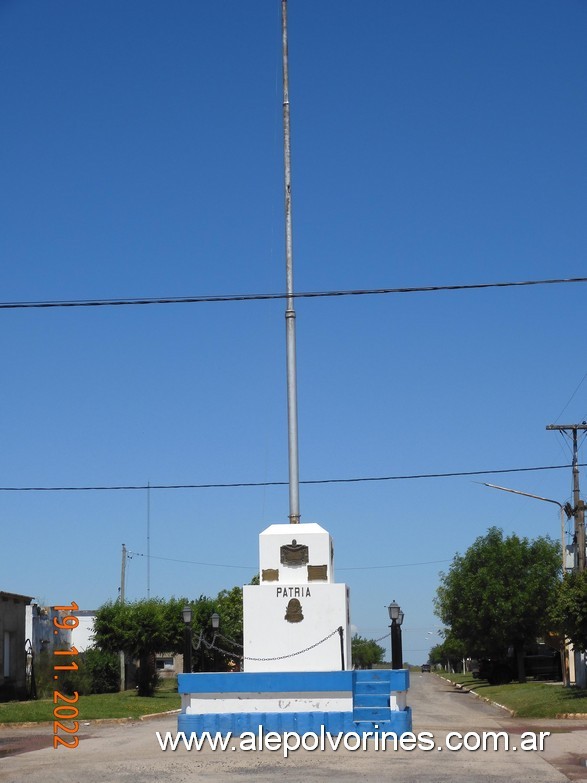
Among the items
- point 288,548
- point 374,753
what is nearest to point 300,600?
point 288,548

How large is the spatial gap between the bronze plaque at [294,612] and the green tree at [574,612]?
13124 millimetres

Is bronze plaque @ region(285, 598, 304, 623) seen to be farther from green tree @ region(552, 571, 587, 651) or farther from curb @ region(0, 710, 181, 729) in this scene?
green tree @ region(552, 571, 587, 651)

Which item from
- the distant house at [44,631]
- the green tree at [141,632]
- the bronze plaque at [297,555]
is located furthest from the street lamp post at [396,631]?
the distant house at [44,631]

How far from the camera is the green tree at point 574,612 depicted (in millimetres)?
31328

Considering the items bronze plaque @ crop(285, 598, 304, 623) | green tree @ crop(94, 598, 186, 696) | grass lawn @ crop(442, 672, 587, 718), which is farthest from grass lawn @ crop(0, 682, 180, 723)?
grass lawn @ crop(442, 672, 587, 718)

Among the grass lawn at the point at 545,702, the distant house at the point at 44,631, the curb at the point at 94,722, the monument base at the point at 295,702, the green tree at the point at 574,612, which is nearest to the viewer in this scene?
the monument base at the point at 295,702

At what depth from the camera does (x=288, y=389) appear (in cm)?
2319

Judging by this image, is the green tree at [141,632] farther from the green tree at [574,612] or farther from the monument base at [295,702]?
the monument base at [295,702]

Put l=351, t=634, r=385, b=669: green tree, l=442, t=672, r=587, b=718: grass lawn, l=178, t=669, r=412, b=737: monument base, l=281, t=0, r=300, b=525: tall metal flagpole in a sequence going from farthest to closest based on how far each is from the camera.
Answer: l=351, t=634, r=385, b=669: green tree
l=442, t=672, r=587, b=718: grass lawn
l=281, t=0, r=300, b=525: tall metal flagpole
l=178, t=669, r=412, b=737: monument base

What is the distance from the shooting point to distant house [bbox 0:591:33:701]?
→ 3997cm

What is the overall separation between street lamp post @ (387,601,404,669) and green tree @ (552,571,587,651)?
11561mm

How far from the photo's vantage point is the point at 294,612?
21.3 meters
